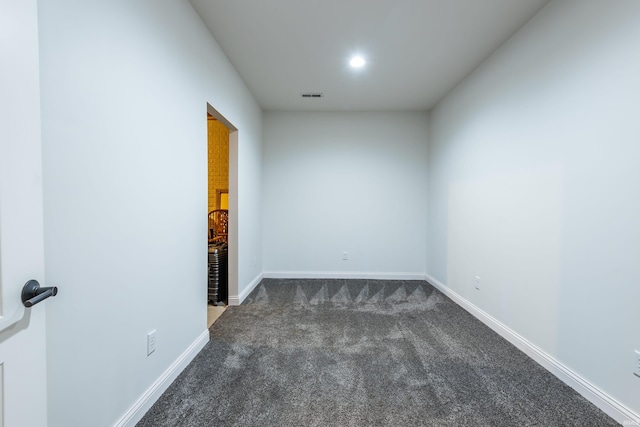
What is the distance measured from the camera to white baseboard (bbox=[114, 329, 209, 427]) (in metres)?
1.40

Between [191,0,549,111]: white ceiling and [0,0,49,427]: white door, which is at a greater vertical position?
[191,0,549,111]: white ceiling

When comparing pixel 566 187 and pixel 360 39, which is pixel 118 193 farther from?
pixel 566 187

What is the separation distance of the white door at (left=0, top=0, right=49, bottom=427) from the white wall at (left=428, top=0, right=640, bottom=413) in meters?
2.53

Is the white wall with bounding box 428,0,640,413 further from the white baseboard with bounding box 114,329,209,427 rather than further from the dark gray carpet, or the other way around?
the white baseboard with bounding box 114,329,209,427

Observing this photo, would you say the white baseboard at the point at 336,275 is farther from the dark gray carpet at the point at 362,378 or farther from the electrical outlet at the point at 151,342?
the electrical outlet at the point at 151,342

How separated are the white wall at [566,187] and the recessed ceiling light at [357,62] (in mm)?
1233

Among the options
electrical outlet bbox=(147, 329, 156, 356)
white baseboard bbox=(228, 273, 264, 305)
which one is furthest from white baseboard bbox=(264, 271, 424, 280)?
electrical outlet bbox=(147, 329, 156, 356)

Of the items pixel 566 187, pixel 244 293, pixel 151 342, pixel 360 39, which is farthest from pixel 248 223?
pixel 566 187

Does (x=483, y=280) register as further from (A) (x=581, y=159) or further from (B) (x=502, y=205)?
(A) (x=581, y=159)

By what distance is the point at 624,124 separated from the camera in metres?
1.48

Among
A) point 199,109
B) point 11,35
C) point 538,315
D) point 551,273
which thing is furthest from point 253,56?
point 538,315

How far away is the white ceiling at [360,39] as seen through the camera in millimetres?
2033

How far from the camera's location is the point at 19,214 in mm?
752

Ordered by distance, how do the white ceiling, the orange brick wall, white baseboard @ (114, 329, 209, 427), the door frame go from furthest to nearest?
1. the orange brick wall
2. the door frame
3. the white ceiling
4. white baseboard @ (114, 329, 209, 427)
